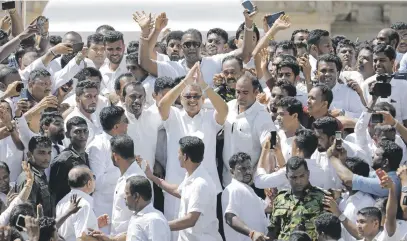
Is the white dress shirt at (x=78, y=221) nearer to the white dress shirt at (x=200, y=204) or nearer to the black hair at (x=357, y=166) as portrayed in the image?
the white dress shirt at (x=200, y=204)

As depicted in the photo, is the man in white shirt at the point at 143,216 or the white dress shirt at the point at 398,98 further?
the white dress shirt at the point at 398,98

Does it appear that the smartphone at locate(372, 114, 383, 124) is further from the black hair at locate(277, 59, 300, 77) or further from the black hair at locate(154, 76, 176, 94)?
the black hair at locate(154, 76, 176, 94)

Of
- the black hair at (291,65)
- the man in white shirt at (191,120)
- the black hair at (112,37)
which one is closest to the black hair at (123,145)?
the man in white shirt at (191,120)

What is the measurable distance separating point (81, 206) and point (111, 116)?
1446mm

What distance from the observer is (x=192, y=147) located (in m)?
20.8

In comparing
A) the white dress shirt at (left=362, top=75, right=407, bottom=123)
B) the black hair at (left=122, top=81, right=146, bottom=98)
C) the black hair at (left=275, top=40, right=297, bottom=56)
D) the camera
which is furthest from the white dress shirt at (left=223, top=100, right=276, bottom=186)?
the black hair at (left=275, top=40, right=297, bottom=56)

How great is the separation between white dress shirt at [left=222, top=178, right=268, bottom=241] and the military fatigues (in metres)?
0.40

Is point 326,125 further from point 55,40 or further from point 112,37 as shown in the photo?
point 55,40

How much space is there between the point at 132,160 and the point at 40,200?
94 centimetres

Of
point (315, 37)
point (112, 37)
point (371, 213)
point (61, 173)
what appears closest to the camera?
point (371, 213)

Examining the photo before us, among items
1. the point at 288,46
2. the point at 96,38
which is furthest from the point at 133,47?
the point at 288,46

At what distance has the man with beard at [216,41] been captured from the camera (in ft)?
78.8

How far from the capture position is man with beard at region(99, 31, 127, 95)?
2319 cm

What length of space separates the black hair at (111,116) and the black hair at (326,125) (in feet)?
6.14
